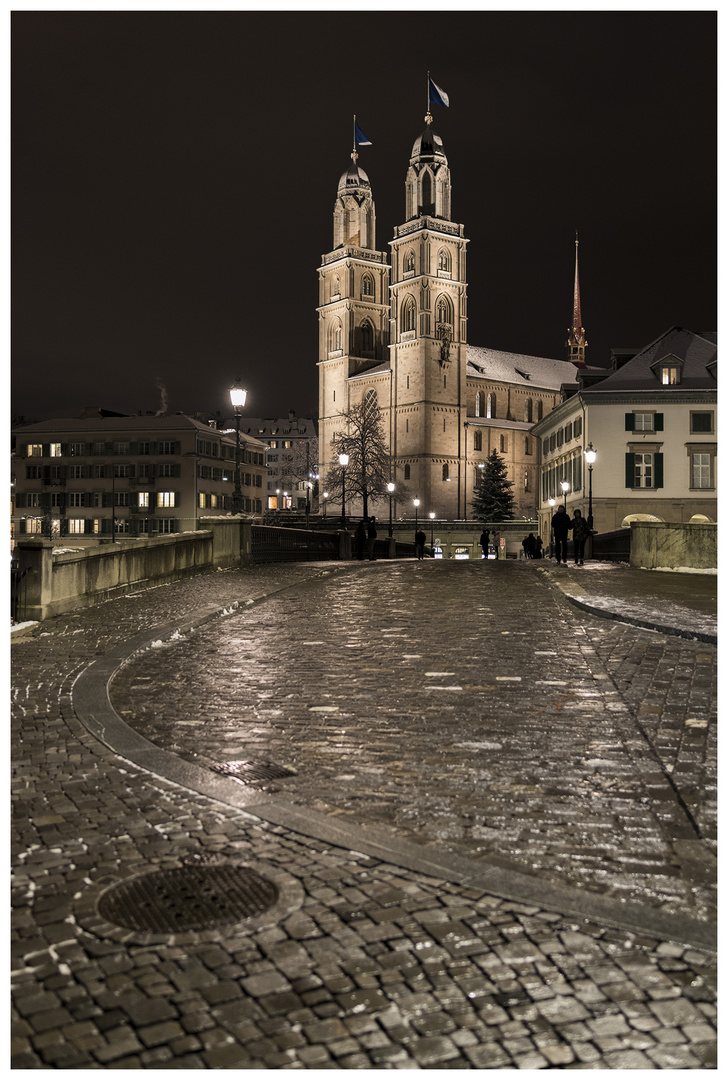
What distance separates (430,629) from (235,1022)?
1036 centimetres

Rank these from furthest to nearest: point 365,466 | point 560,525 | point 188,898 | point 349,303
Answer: point 349,303 < point 365,466 < point 560,525 < point 188,898

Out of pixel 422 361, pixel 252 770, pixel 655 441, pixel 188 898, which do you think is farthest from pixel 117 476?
pixel 188 898

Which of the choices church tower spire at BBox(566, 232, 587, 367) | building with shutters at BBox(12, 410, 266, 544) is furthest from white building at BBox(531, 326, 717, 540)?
church tower spire at BBox(566, 232, 587, 367)

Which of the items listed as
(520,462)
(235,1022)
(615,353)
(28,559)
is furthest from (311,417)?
(235,1022)

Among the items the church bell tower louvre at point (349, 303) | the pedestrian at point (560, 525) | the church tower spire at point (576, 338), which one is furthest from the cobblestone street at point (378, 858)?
the church tower spire at point (576, 338)

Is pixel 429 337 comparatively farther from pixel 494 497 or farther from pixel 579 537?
pixel 579 537

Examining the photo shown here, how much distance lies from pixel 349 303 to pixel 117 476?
1695 inches

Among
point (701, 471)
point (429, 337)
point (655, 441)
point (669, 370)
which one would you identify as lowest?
point (701, 471)

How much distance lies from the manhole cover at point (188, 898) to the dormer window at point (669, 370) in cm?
4942

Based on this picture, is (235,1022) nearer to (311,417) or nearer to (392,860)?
(392,860)

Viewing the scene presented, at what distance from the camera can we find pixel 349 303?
381 feet

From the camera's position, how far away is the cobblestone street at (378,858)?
3.02 m

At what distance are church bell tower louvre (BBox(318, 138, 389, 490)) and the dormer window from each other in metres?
64.8

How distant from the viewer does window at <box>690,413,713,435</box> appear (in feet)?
163
